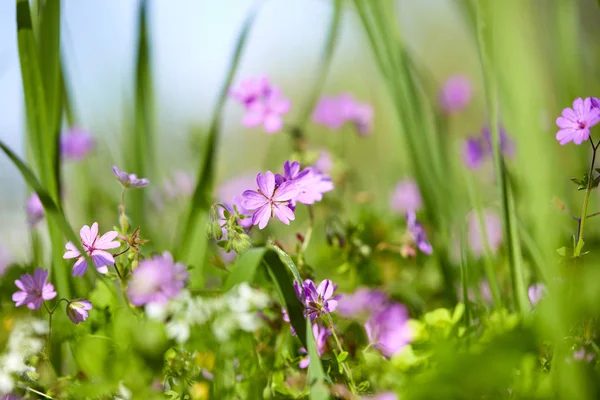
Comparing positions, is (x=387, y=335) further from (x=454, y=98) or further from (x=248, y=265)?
(x=454, y=98)

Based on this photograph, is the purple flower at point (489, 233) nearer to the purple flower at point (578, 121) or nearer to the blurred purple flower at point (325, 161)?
the blurred purple flower at point (325, 161)

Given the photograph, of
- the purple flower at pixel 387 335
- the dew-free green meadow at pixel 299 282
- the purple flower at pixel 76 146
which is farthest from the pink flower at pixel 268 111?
the purple flower at pixel 76 146

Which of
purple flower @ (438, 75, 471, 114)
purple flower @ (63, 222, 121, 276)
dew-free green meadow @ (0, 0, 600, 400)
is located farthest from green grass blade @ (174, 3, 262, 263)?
purple flower @ (438, 75, 471, 114)

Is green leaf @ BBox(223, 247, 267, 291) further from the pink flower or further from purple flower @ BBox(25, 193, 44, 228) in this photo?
purple flower @ BBox(25, 193, 44, 228)

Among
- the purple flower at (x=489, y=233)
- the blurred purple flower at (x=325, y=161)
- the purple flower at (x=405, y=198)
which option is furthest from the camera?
→ the purple flower at (x=405, y=198)

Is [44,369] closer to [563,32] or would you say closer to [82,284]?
[82,284]
